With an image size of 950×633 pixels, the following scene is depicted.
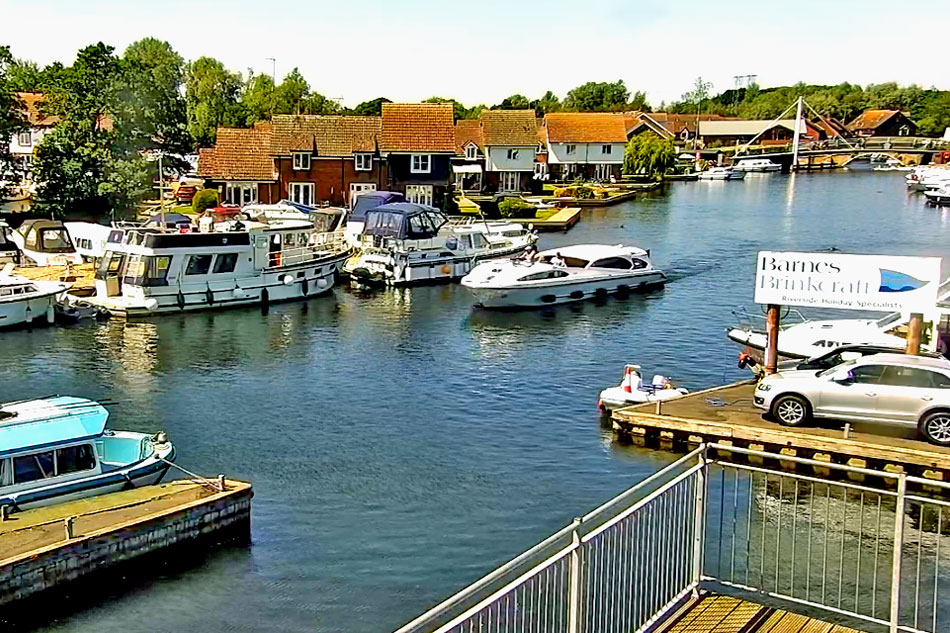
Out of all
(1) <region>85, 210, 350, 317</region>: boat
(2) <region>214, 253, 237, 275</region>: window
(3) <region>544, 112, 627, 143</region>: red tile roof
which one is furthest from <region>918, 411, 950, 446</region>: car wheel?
(3) <region>544, 112, 627, 143</region>: red tile roof

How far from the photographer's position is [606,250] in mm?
47719

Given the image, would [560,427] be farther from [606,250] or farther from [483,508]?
[606,250]

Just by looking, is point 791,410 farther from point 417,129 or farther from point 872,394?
point 417,129

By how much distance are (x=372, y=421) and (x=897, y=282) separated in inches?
515

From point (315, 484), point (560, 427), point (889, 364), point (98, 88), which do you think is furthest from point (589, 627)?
point (98, 88)

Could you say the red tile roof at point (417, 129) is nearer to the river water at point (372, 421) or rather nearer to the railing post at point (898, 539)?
the river water at point (372, 421)

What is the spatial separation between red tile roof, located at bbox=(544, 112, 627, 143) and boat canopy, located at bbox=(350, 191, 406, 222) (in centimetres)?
4875

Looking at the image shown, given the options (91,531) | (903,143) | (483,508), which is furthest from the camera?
(903,143)

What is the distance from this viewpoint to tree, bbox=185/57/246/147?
94000 millimetres

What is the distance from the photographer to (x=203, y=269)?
43.0 m

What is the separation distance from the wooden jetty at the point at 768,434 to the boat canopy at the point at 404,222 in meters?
26.6

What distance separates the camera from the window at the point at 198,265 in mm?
42500

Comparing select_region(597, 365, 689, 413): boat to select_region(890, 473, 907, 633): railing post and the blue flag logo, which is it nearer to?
the blue flag logo

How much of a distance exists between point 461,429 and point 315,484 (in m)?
5.27
